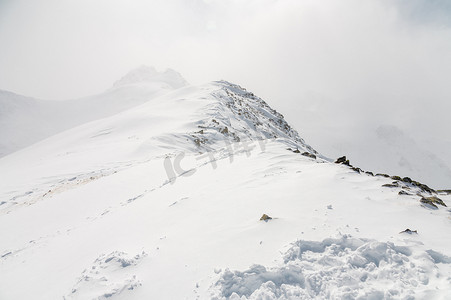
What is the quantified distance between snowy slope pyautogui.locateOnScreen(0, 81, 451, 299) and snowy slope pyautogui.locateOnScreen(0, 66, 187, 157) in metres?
70.5

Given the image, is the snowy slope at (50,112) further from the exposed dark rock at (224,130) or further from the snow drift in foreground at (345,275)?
the snow drift in foreground at (345,275)

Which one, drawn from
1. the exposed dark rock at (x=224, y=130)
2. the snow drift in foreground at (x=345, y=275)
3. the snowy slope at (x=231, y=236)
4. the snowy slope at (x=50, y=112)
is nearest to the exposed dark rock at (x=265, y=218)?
the snowy slope at (x=231, y=236)

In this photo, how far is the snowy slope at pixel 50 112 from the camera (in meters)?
73.9

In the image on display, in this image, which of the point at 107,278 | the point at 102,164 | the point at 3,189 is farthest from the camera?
the point at 102,164

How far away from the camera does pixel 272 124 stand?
40844mm

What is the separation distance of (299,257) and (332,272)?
647 mm

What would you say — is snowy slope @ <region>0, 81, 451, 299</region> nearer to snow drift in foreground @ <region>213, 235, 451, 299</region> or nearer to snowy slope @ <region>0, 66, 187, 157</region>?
snow drift in foreground @ <region>213, 235, 451, 299</region>

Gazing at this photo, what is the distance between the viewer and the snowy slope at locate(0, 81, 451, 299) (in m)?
4.70

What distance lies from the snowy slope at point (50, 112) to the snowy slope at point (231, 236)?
70.5m

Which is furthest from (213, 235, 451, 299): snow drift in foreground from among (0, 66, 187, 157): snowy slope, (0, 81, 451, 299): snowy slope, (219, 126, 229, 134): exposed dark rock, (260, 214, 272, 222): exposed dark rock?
(0, 66, 187, 157): snowy slope

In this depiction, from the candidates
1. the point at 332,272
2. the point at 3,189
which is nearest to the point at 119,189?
the point at 3,189

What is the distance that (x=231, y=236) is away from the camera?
6.34 meters

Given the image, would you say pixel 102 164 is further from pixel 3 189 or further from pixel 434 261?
pixel 434 261

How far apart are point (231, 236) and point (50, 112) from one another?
97958 mm
